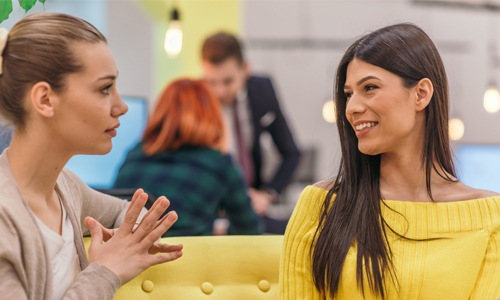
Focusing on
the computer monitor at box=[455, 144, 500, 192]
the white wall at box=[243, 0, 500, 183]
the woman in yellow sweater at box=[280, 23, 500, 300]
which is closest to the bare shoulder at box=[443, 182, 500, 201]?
the woman in yellow sweater at box=[280, 23, 500, 300]

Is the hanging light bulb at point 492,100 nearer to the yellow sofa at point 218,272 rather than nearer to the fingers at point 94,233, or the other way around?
the yellow sofa at point 218,272

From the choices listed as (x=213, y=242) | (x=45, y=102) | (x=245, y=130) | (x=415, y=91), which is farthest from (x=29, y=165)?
(x=245, y=130)

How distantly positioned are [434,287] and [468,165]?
339 centimetres

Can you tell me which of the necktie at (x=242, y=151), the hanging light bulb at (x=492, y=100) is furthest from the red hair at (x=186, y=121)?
the hanging light bulb at (x=492, y=100)

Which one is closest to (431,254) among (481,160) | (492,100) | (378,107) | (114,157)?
(378,107)

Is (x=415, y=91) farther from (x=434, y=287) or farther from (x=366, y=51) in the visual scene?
(x=434, y=287)

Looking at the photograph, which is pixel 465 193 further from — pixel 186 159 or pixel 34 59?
pixel 186 159

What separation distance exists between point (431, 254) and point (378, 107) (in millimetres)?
374

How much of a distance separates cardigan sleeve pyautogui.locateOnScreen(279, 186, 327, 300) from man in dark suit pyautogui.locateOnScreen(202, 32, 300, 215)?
211 centimetres

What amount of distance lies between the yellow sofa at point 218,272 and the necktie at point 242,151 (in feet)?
6.28

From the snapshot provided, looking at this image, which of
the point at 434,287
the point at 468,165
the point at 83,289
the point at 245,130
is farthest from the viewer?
the point at 468,165

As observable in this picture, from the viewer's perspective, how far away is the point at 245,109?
442cm

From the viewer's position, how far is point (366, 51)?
202 centimetres

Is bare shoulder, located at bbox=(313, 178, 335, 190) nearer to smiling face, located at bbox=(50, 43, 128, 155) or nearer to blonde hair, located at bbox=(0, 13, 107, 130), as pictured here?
smiling face, located at bbox=(50, 43, 128, 155)
